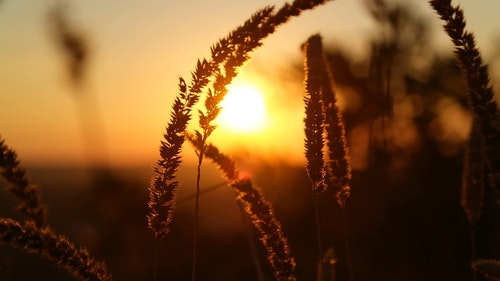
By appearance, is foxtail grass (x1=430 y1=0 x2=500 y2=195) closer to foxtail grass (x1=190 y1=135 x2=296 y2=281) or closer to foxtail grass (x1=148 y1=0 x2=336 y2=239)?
foxtail grass (x1=148 y1=0 x2=336 y2=239)

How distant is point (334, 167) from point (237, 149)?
4.25 metres

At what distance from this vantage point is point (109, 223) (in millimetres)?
4492

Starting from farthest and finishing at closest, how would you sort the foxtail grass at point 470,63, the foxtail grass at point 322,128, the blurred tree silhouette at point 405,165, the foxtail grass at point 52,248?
the blurred tree silhouette at point 405,165 < the foxtail grass at point 322,128 < the foxtail grass at point 470,63 < the foxtail grass at point 52,248

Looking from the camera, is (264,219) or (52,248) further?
(264,219)

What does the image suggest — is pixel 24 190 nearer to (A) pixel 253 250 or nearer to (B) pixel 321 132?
(A) pixel 253 250

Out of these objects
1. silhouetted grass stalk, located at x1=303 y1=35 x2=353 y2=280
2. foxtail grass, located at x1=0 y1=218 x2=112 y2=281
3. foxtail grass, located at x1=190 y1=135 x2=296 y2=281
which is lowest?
foxtail grass, located at x1=0 y1=218 x2=112 y2=281

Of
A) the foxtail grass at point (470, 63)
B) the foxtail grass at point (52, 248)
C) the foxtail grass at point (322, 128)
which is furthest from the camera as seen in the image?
the foxtail grass at point (322, 128)

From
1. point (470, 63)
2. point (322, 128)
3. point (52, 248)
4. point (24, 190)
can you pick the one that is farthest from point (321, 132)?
point (24, 190)

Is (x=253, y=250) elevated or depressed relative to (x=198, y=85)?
depressed

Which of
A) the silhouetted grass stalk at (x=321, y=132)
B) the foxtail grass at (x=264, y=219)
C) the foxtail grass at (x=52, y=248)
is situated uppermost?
the silhouetted grass stalk at (x=321, y=132)

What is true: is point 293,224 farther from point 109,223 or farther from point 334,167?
point 334,167

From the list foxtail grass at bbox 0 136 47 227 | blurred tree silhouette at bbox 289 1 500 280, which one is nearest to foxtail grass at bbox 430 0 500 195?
blurred tree silhouette at bbox 289 1 500 280

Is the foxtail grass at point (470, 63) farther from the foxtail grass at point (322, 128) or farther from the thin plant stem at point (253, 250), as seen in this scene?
the thin plant stem at point (253, 250)

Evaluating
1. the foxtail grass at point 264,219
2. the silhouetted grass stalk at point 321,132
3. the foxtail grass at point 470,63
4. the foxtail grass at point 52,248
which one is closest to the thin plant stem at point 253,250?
the foxtail grass at point 264,219
